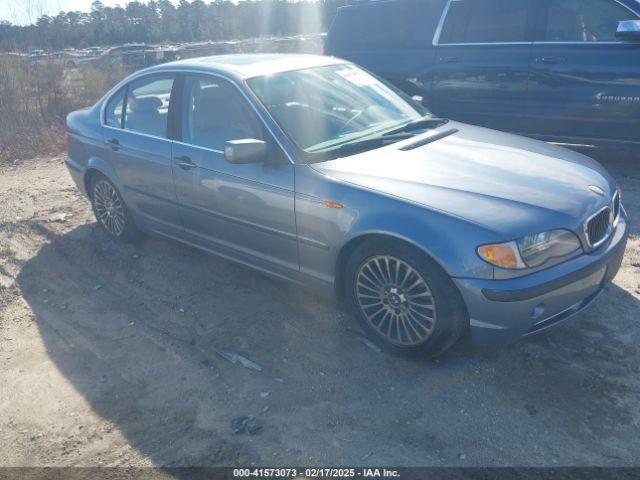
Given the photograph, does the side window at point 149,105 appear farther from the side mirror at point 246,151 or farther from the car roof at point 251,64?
the side mirror at point 246,151

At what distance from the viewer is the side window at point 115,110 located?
5250 millimetres

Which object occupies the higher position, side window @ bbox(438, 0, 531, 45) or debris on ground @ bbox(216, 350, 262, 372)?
side window @ bbox(438, 0, 531, 45)

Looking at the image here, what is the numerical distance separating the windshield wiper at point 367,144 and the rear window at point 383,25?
387cm

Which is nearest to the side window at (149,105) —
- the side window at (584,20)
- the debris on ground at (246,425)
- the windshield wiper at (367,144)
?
the windshield wiper at (367,144)

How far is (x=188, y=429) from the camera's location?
10.2 feet

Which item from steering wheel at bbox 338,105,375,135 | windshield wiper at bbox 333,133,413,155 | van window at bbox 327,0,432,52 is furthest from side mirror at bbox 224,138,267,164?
van window at bbox 327,0,432,52

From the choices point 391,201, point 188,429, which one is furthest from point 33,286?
point 391,201

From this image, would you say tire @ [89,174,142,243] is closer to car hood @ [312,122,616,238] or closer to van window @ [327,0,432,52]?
car hood @ [312,122,616,238]

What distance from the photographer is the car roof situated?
432cm

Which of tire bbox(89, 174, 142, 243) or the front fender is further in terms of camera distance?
tire bbox(89, 174, 142, 243)

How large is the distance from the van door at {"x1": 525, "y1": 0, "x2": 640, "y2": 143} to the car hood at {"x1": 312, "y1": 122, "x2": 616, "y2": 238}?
8.58ft

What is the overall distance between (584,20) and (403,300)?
15.9 ft

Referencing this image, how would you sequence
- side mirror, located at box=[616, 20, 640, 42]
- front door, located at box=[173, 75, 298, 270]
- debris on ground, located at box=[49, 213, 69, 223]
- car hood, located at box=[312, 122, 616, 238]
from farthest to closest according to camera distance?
1. debris on ground, located at box=[49, 213, 69, 223]
2. side mirror, located at box=[616, 20, 640, 42]
3. front door, located at box=[173, 75, 298, 270]
4. car hood, located at box=[312, 122, 616, 238]

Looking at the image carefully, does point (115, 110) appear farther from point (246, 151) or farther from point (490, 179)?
point (490, 179)
